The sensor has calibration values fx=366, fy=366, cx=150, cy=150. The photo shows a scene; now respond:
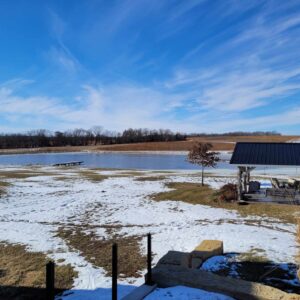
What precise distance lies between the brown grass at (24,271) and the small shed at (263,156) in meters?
9.91

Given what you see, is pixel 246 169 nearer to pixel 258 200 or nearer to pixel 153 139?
pixel 258 200

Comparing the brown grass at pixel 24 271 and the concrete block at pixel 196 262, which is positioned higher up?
the concrete block at pixel 196 262

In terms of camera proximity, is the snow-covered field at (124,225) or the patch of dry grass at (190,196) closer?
the snow-covered field at (124,225)

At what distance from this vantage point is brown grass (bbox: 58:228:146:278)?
312 inches

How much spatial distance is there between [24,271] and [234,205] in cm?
997

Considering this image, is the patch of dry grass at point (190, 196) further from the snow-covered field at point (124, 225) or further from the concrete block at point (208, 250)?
the concrete block at point (208, 250)

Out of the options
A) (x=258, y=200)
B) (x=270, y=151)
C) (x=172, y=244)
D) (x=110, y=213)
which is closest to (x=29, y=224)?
(x=110, y=213)

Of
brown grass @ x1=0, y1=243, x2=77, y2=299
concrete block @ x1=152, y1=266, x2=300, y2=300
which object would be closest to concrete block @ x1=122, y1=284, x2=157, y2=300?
concrete block @ x1=152, y1=266, x2=300, y2=300

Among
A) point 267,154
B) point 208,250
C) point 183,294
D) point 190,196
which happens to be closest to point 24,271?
point 183,294

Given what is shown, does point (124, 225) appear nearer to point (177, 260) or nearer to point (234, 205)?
point (177, 260)

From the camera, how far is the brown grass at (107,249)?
7.93 m

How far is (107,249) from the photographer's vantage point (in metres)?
9.30

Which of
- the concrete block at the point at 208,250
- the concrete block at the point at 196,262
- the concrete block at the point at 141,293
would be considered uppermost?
the concrete block at the point at 141,293

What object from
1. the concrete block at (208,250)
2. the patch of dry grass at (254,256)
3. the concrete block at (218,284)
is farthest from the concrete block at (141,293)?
the patch of dry grass at (254,256)
